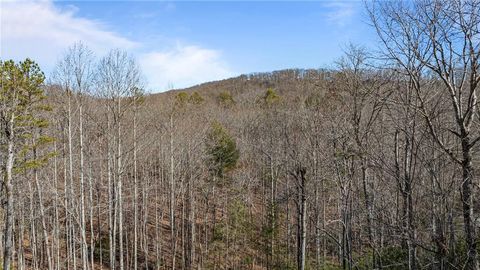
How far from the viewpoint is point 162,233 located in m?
26.1

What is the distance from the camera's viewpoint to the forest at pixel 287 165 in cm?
762

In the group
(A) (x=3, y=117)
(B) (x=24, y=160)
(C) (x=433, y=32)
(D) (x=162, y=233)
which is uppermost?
(C) (x=433, y=32)

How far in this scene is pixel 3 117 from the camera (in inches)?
531

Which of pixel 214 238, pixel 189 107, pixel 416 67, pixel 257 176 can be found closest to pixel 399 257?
pixel 416 67

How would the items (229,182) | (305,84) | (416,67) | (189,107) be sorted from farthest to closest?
1. (229,182)
2. (189,107)
3. (305,84)
4. (416,67)

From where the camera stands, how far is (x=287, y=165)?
18.0m

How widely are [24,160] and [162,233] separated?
1265 cm

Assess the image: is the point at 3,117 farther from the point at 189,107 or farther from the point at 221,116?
the point at 221,116

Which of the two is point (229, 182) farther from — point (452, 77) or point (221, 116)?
point (452, 77)

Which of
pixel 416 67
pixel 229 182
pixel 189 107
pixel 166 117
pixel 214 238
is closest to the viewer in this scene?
pixel 416 67

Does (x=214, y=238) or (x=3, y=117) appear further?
(x=214, y=238)

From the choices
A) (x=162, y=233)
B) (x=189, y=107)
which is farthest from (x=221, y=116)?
(x=162, y=233)

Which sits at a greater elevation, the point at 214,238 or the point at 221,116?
the point at 221,116

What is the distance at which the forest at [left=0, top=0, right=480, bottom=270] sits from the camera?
7.62 metres
